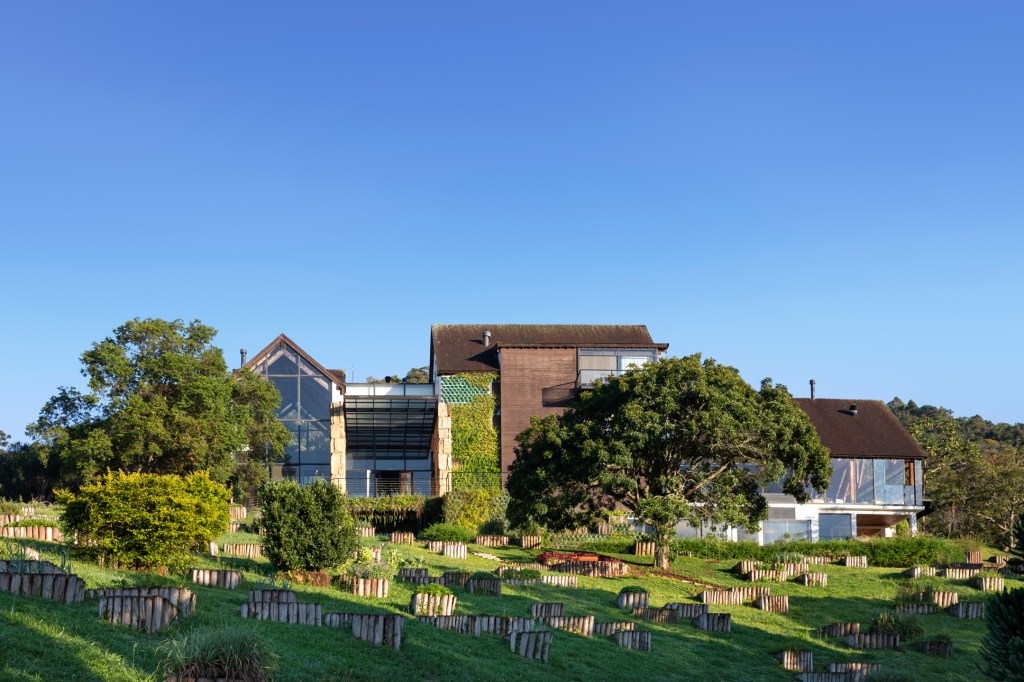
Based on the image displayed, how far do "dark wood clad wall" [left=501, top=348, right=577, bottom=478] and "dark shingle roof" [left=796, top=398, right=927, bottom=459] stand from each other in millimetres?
14874

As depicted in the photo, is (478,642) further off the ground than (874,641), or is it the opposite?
(478,642)

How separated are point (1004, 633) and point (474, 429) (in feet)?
140

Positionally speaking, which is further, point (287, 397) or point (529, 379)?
point (529, 379)

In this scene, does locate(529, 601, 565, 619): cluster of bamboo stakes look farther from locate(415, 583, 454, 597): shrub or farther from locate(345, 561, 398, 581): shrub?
locate(345, 561, 398, 581): shrub

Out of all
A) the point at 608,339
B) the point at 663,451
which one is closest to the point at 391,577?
the point at 663,451

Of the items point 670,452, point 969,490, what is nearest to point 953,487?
point 969,490

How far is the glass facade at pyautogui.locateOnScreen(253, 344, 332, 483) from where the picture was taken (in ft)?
190

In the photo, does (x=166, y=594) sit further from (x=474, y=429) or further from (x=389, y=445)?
(x=389, y=445)

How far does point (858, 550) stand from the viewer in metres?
45.6

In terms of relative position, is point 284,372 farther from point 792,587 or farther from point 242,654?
point 242,654

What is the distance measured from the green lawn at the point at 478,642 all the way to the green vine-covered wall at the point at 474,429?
2029cm

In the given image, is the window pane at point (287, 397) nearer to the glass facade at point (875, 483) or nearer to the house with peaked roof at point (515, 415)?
the house with peaked roof at point (515, 415)

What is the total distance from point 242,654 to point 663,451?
26.8 m

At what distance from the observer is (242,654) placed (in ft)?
49.1
